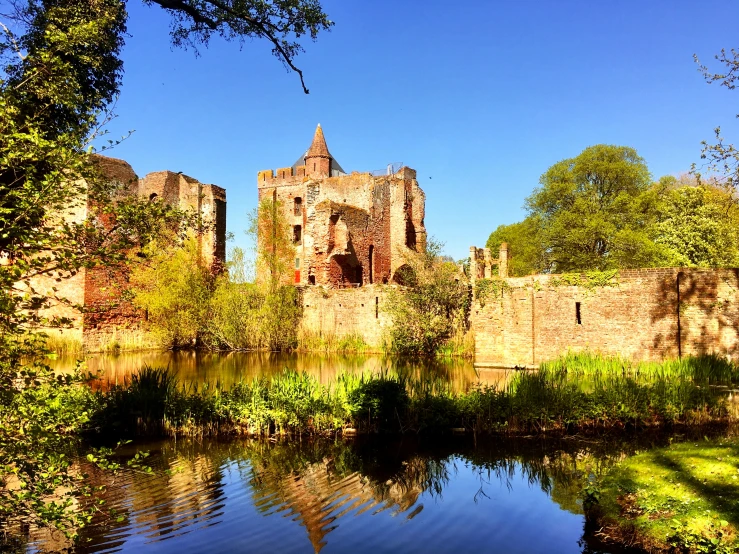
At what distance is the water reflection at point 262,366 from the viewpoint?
14320mm

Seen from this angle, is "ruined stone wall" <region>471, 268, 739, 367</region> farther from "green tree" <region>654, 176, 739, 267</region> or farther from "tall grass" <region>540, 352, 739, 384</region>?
"green tree" <region>654, 176, 739, 267</region>

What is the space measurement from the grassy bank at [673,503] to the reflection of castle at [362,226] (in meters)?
22.8

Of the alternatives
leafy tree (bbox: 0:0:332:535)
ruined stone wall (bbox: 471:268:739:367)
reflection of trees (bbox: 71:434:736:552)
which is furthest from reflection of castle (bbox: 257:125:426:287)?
leafy tree (bbox: 0:0:332:535)

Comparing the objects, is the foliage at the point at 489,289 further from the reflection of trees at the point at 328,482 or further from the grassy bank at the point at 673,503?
the grassy bank at the point at 673,503

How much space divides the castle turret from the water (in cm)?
3475

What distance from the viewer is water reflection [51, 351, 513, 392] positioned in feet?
47.0

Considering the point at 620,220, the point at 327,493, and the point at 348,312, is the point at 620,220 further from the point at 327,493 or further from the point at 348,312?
the point at 327,493

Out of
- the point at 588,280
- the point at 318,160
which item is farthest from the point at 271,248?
the point at 318,160

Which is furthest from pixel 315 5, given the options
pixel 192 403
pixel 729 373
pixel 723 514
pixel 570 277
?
pixel 570 277

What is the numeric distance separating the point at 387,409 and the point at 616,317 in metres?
9.92

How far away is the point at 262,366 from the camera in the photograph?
17.4 meters

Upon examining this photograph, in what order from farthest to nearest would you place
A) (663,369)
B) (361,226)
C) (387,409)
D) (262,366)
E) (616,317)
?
(361,226) < (262,366) < (616,317) < (663,369) < (387,409)

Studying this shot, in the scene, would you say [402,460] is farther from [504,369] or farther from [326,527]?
[504,369]

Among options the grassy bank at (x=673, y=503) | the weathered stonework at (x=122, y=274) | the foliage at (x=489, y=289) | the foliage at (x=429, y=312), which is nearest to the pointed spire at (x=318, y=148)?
the weathered stonework at (x=122, y=274)
